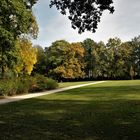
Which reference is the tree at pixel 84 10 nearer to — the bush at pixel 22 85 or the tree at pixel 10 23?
the tree at pixel 10 23

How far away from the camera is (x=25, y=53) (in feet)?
153

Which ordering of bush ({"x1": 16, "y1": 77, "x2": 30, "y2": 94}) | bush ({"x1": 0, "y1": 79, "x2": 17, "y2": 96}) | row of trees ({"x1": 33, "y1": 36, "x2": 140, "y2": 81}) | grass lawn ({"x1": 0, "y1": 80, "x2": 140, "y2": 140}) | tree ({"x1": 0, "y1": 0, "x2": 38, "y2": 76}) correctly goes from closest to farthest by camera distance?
1. grass lawn ({"x1": 0, "y1": 80, "x2": 140, "y2": 140})
2. tree ({"x1": 0, "y1": 0, "x2": 38, "y2": 76})
3. bush ({"x1": 0, "y1": 79, "x2": 17, "y2": 96})
4. bush ({"x1": 16, "y1": 77, "x2": 30, "y2": 94})
5. row of trees ({"x1": 33, "y1": 36, "x2": 140, "y2": 81})

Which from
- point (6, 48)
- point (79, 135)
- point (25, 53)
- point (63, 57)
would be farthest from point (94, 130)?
point (63, 57)

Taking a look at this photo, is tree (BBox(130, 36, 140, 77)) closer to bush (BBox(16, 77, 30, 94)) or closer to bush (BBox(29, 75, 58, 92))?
bush (BBox(29, 75, 58, 92))

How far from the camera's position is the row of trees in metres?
92.4

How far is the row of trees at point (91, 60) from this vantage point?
303 ft

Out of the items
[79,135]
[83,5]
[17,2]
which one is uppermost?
[17,2]

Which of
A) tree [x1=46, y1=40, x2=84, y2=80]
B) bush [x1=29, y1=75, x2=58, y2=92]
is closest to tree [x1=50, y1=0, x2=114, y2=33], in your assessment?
bush [x1=29, y1=75, x2=58, y2=92]

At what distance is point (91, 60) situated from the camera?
10638cm

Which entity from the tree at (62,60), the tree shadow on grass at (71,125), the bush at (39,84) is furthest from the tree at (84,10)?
the tree at (62,60)

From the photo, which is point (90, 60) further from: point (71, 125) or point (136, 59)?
point (71, 125)

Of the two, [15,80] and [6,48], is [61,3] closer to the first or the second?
[6,48]

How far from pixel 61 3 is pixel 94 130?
155 inches

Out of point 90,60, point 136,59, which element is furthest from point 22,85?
point 136,59
